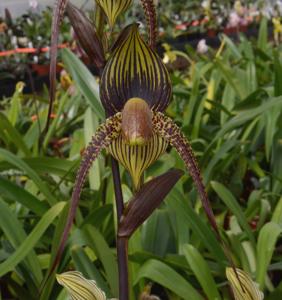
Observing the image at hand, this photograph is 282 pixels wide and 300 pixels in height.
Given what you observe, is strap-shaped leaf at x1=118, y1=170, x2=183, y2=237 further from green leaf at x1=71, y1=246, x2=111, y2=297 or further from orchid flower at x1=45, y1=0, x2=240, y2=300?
green leaf at x1=71, y1=246, x2=111, y2=297

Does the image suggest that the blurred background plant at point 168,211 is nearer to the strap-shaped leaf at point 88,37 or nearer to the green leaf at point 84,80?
the green leaf at point 84,80

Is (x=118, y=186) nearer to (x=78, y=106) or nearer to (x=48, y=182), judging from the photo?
(x=48, y=182)

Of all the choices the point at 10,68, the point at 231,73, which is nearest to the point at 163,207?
the point at 231,73

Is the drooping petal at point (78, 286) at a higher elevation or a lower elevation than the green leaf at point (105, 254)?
higher

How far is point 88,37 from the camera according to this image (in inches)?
25.6

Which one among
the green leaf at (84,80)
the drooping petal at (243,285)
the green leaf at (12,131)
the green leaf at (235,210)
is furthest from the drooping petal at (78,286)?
the green leaf at (12,131)

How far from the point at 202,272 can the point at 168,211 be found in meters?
0.22

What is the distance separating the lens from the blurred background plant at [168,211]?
3.28ft

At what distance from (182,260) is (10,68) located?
3722mm

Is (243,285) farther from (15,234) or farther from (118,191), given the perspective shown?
(15,234)

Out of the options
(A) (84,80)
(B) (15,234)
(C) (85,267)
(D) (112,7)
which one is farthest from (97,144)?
(A) (84,80)

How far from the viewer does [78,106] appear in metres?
2.37

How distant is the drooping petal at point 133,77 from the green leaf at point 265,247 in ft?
1.51

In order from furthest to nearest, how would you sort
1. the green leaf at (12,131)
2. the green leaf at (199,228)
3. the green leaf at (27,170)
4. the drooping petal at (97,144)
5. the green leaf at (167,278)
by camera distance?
the green leaf at (12,131) < the green leaf at (27,170) < the green leaf at (199,228) < the green leaf at (167,278) < the drooping petal at (97,144)
